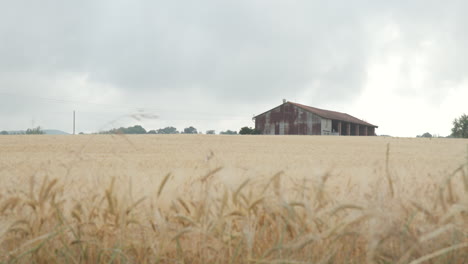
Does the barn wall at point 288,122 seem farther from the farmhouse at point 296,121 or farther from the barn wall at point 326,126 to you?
the barn wall at point 326,126

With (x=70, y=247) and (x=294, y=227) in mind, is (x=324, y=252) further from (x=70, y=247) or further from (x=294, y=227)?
(x=70, y=247)

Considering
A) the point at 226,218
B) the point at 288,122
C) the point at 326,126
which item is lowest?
the point at 226,218

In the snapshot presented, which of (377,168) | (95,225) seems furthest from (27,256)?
(377,168)

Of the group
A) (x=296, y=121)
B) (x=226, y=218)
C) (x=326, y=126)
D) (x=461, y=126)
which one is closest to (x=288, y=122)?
(x=296, y=121)

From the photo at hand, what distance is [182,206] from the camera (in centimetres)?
144

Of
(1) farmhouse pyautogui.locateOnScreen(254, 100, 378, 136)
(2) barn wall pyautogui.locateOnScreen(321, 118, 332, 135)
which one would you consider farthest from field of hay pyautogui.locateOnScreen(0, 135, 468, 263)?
(2) barn wall pyautogui.locateOnScreen(321, 118, 332, 135)

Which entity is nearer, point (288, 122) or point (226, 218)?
point (226, 218)

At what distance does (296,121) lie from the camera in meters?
32.4

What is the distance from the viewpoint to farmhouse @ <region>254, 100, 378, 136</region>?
104 ft

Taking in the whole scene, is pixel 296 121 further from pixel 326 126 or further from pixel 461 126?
pixel 461 126

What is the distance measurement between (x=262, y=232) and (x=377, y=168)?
21.8 inches

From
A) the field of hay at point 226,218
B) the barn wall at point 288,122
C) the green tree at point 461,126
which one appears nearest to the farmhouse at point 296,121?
the barn wall at point 288,122

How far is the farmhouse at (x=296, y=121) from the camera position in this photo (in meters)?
31.6

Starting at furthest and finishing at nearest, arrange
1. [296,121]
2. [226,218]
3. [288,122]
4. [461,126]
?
[461,126], [288,122], [296,121], [226,218]
